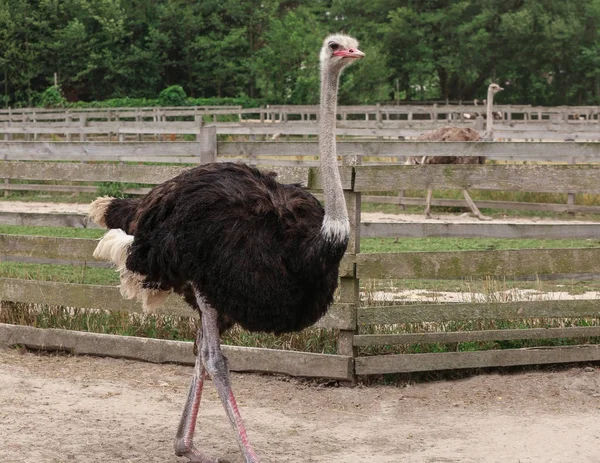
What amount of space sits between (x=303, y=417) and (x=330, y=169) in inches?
64.1

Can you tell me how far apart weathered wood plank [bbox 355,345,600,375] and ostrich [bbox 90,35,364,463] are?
1.34 m

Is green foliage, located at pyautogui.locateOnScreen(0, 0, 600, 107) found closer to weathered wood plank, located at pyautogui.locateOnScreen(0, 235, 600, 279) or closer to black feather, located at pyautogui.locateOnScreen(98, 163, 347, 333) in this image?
weathered wood plank, located at pyautogui.locateOnScreen(0, 235, 600, 279)

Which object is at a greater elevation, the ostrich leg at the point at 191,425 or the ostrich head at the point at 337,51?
the ostrich head at the point at 337,51

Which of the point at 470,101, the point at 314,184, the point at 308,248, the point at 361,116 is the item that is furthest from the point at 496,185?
the point at 470,101

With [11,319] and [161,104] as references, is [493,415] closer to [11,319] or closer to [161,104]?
[11,319]

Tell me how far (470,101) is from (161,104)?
47.4ft

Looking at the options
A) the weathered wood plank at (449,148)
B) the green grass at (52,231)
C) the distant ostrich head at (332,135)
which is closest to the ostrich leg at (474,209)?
the weathered wood plank at (449,148)

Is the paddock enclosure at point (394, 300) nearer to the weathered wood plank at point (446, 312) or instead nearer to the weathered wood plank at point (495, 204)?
the weathered wood plank at point (446, 312)

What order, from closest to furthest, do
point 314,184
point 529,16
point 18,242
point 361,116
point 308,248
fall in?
point 308,248 < point 314,184 < point 18,242 < point 361,116 < point 529,16

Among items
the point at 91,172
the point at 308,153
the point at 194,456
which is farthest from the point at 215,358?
the point at 308,153

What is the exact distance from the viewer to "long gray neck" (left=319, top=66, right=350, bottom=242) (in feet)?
13.7

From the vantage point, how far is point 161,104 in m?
41.1

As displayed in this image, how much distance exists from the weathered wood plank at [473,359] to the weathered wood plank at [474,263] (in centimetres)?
46

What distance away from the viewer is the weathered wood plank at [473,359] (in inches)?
225
